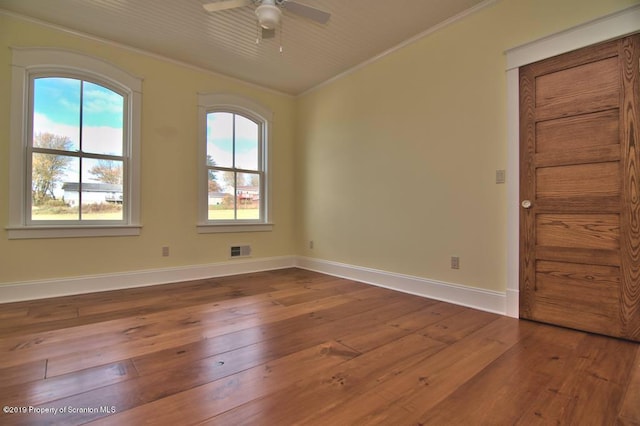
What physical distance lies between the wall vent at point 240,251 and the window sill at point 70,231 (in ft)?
3.97

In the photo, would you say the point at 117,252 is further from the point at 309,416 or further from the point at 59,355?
the point at 309,416

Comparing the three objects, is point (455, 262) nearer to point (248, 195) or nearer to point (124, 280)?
point (248, 195)

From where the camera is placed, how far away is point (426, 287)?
3139 mm

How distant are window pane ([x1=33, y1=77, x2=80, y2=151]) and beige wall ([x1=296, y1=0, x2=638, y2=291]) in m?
2.94

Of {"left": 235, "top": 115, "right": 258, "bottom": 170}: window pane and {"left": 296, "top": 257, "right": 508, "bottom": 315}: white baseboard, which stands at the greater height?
{"left": 235, "top": 115, "right": 258, "bottom": 170}: window pane

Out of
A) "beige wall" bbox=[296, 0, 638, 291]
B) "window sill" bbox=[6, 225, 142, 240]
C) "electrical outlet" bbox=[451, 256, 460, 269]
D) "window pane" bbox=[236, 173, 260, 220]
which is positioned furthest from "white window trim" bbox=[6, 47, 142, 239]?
"electrical outlet" bbox=[451, 256, 460, 269]

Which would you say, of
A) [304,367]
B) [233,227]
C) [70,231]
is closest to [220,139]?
[233,227]

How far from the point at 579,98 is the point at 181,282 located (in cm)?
432

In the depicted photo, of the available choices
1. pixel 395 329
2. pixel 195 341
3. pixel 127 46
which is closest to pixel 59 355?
pixel 195 341

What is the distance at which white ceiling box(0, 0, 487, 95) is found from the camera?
2.79 m

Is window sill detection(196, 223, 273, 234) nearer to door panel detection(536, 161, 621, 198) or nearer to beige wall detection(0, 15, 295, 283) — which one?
beige wall detection(0, 15, 295, 283)

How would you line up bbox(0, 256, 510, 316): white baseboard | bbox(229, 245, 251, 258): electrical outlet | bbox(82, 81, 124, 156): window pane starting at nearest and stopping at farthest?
bbox(0, 256, 510, 316): white baseboard → bbox(82, 81, 124, 156): window pane → bbox(229, 245, 251, 258): electrical outlet

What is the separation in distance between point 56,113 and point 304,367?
361 cm

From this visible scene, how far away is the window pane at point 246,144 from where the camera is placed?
14.7 feet
